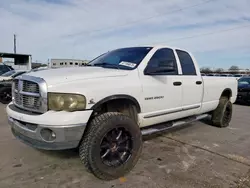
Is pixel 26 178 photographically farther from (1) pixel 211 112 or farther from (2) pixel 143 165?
(1) pixel 211 112

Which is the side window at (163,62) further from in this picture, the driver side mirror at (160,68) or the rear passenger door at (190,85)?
the rear passenger door at (190,85)

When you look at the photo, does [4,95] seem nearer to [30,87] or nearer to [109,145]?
[30,87]

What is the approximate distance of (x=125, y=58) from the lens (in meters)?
3.96

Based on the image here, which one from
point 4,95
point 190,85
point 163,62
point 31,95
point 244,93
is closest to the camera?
point 31,95

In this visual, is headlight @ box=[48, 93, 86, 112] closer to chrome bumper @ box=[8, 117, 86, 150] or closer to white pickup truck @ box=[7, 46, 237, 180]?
white pickup truck @ box=[7, 46, 237, 180]

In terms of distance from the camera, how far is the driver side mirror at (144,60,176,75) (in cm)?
366

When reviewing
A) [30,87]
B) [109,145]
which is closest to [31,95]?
[30,87]

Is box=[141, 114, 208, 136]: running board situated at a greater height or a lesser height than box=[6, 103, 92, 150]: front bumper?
lesser

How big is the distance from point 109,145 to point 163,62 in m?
1.73

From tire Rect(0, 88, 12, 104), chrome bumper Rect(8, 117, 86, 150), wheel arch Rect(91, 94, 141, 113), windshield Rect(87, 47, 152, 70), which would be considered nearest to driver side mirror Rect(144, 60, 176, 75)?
windshield Rect(87, 47, 152, 70)

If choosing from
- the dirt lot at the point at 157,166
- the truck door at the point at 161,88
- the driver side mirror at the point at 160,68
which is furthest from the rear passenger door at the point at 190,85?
the dirt lot at the point at 157,166

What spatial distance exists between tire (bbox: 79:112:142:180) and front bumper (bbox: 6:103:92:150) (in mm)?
152

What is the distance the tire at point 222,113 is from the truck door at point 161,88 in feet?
7.04

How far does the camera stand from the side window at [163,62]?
149 inches
